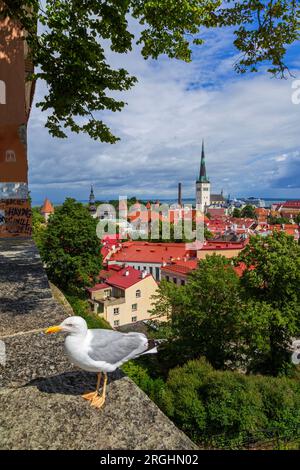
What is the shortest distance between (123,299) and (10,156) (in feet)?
90.5

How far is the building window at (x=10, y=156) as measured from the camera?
786 centimetres

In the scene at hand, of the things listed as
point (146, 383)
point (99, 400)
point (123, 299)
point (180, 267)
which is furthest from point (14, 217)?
point (180, 267)

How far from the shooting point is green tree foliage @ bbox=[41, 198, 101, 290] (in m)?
25.8

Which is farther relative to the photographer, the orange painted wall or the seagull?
the orange painted wall

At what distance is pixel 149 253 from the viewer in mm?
53281

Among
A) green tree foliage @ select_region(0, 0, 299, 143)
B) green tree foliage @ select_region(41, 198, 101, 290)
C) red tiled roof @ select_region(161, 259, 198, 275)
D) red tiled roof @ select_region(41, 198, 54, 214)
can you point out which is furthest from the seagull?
red tiled roof @ select_region(41, 198, 54, 214)

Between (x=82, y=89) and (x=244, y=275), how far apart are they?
15.3 m

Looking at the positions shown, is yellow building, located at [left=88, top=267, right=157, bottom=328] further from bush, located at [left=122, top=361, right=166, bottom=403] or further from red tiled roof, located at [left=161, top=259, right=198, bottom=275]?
bush, located at [left=122, top=361, right=166, bottom=403]

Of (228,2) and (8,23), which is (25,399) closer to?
(228,2)

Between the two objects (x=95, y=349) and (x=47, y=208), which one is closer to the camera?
(x=95, y=349)

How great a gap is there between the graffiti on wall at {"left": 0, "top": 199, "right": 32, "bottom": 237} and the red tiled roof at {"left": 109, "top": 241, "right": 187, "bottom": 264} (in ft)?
140

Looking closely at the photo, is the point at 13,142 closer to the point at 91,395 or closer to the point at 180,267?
the point at 91,395

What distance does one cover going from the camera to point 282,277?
18.4 meters

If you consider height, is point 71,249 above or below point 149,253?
above
